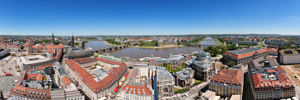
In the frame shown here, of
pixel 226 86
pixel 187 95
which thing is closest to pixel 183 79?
pixel 187 95

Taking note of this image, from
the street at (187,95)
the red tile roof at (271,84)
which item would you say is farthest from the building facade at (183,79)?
the red tile roof at (271,84)

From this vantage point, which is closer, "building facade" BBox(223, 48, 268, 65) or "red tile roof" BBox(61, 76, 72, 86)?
"red tile roof" BBox(61, 76, 72, 86)

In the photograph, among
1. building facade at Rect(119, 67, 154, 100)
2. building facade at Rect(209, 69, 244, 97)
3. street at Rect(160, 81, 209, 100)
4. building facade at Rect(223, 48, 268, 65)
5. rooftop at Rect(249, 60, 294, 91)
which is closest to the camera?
building facade at Rect(119, 67, 154, 100)

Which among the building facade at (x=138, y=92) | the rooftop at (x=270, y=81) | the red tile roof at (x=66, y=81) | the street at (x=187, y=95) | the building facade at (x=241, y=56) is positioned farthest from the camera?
the building facade at (x=241, y=56)

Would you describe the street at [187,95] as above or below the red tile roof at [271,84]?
below

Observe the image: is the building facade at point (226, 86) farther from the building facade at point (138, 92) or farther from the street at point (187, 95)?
the building facade at point (138, 92)

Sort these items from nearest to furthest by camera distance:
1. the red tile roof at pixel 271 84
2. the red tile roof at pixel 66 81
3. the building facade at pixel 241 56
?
the red tile roof at pixel 271 84, the red tile roof at pixel 66 81, the building facade at pixel 241 56

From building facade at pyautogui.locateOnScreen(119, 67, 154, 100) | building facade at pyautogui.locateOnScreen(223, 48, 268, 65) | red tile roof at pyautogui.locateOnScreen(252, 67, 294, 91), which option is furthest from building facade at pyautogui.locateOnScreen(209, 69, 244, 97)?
building facade at pyautogui.locateOnScreen(223, 48, 268, 65)

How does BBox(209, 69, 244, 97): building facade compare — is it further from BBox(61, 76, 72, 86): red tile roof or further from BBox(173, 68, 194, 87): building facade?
BBox(61, 76, 72, 86): red tile roof

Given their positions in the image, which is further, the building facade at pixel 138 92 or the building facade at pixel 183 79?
the building facade at pixel 183 79

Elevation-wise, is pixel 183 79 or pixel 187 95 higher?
pixel 183 79

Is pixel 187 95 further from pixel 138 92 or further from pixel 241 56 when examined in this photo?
pixel 241 56
